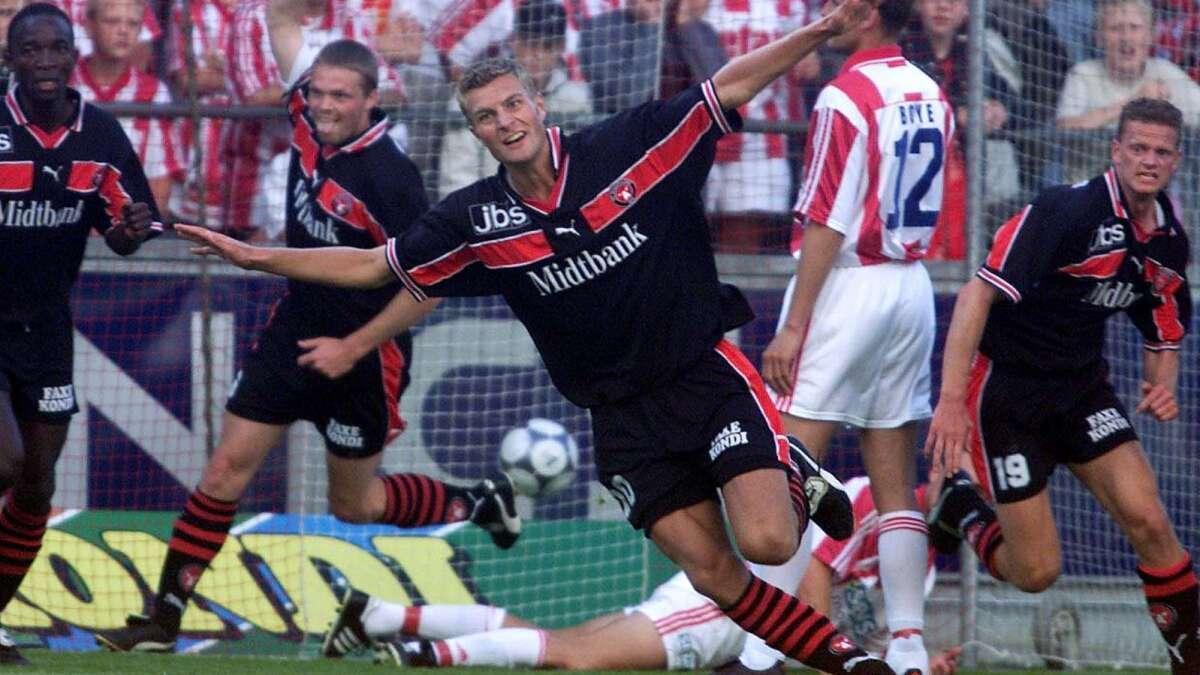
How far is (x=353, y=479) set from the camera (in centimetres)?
805

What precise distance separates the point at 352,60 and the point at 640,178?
218 centimetres

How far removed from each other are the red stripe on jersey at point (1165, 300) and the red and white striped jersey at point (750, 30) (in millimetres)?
2865

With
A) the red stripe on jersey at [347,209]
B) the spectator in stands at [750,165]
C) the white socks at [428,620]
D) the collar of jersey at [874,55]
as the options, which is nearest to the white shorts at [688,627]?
the white socks at [428,620]

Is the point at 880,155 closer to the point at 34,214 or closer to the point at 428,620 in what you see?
the point at 428,620

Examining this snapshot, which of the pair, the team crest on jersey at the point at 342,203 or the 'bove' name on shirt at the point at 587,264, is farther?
the team crest on jersey at the point at 342,203

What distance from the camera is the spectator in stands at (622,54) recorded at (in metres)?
9.23

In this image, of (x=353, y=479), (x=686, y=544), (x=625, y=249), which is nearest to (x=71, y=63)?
(x=353, y=479)

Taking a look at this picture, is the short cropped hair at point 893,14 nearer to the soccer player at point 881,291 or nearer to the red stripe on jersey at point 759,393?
the soccer player at point 881,291

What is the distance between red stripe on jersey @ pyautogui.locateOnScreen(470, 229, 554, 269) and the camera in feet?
19.4

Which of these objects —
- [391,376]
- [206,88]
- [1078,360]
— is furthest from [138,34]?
[1078,360]

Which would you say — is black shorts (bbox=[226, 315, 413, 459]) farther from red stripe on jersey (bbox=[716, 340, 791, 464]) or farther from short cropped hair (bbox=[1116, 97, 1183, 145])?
short cropped hair (bbox=[1116, 97, 1183, 145])

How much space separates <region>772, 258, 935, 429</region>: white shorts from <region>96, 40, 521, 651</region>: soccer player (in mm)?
1779

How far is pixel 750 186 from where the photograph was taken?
958 cm

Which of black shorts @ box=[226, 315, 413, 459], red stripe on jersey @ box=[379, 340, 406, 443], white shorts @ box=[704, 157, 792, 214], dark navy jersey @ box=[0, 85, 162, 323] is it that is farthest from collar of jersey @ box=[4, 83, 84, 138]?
white shorts @ box=[704, 157, 792, 214]
